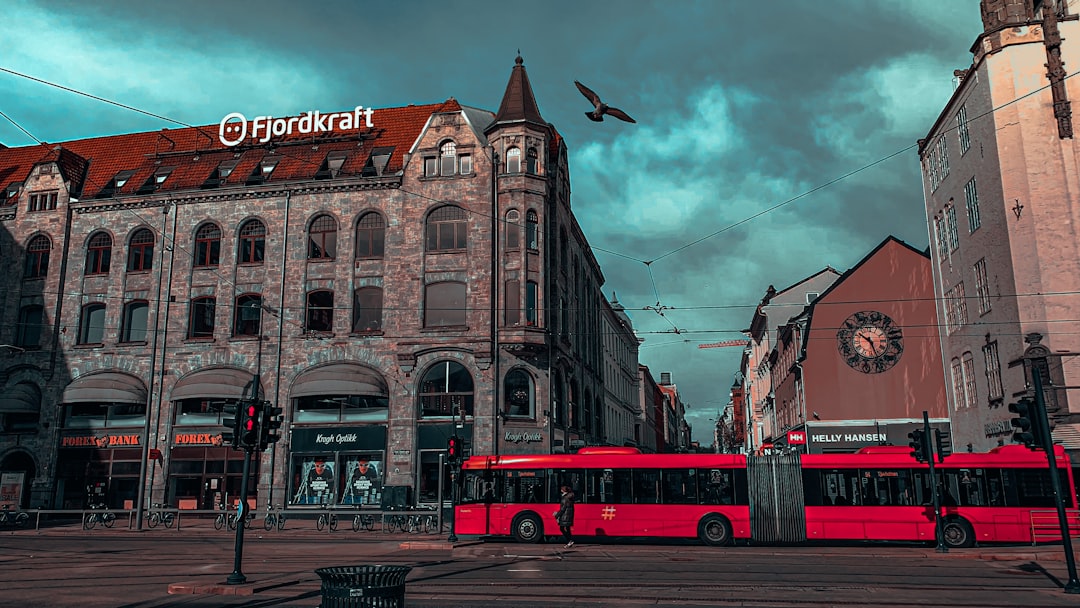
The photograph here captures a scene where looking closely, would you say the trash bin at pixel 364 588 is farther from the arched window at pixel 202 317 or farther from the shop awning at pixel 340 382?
the arched window at pixel 202 317

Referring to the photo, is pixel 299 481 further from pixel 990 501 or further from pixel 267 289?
pixel 990 501

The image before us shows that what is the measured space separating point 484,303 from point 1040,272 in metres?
22.9

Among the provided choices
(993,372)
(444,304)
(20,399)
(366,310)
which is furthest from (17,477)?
(993,372)

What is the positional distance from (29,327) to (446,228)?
22.9 metres

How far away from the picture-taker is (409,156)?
40.4 m

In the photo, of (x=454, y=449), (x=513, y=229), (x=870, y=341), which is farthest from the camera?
(x=870, y=341)

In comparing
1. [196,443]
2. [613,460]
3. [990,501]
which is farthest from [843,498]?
[196,443]

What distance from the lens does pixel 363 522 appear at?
107 feet

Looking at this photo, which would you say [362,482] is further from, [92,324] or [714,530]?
[714,530]

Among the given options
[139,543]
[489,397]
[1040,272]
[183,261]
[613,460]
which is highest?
[183,261]

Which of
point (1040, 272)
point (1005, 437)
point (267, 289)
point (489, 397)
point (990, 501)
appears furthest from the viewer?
point (267, 289)

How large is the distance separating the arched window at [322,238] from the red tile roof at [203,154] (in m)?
2.57

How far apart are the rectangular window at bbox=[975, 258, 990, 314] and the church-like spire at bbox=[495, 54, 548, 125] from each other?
20890mm

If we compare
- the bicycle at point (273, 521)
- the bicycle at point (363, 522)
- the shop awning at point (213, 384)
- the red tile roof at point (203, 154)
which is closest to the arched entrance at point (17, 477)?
the shop awning at point (213, 384)
